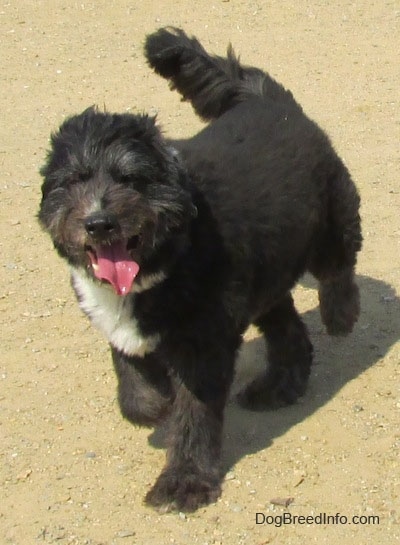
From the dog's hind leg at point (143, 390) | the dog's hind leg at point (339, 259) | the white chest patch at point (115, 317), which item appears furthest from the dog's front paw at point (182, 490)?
the dog's hind leg at point (339, 259)

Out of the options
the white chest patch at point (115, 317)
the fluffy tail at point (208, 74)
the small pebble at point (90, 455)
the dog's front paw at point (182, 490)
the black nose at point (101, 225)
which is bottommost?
the small pebble at point (90, 455)

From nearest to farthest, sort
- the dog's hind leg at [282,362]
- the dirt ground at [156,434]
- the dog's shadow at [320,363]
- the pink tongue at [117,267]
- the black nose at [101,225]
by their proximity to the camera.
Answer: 1. the black nose at [101,225]
2. the pink tongue at [117,267]
3. the dirt ground at [156,434]
4. the dog's shadow at [320,363]
5. the dog's hind leg at [282,362]

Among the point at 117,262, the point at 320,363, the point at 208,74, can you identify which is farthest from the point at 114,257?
the point at 320,363

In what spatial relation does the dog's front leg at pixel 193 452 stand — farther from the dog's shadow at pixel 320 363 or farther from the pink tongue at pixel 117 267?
the pink tongue at pixel 117 267

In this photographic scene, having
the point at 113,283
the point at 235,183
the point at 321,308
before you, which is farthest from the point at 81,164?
the point at 321,308

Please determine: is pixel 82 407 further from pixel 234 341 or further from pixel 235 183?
pixel 235 183

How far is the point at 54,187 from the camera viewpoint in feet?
15.4

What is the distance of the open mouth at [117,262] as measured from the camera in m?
4.61

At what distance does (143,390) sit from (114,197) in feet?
3.96

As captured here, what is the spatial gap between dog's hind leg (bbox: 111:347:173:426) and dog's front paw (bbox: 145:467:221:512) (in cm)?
39

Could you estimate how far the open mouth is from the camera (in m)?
4.61

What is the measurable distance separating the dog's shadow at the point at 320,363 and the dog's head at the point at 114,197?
1225 millimetres

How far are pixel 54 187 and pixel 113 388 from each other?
1586mm

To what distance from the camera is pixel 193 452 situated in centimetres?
508
